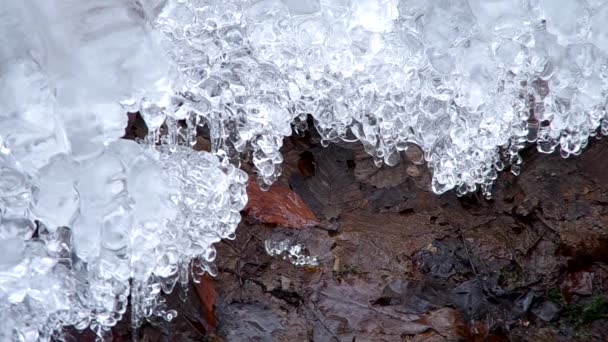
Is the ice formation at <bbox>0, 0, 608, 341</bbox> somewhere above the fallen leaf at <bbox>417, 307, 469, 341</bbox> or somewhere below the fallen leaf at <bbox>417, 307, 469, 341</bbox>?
above

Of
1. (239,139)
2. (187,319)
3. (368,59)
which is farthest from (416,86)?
(187,319)

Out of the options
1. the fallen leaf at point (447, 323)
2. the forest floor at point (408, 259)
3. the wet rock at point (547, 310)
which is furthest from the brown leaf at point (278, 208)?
the wet rock at point (547, 310)

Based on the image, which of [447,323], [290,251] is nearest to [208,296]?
[290,251]

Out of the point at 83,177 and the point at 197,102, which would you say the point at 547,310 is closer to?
the point at 197,102

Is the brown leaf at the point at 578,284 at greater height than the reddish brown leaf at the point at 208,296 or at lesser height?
lesser

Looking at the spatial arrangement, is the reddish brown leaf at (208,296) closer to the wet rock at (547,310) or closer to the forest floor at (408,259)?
the forest floor at (408,259)

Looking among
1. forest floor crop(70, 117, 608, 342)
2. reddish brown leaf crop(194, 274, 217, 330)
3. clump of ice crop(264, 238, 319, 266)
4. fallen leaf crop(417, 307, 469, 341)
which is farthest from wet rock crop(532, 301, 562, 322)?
reddish brown leaf crop(194, 274, 217, 330)

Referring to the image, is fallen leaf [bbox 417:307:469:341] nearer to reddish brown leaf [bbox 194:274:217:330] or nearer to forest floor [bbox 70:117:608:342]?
forest floor [bbox 70:117:608:342]
